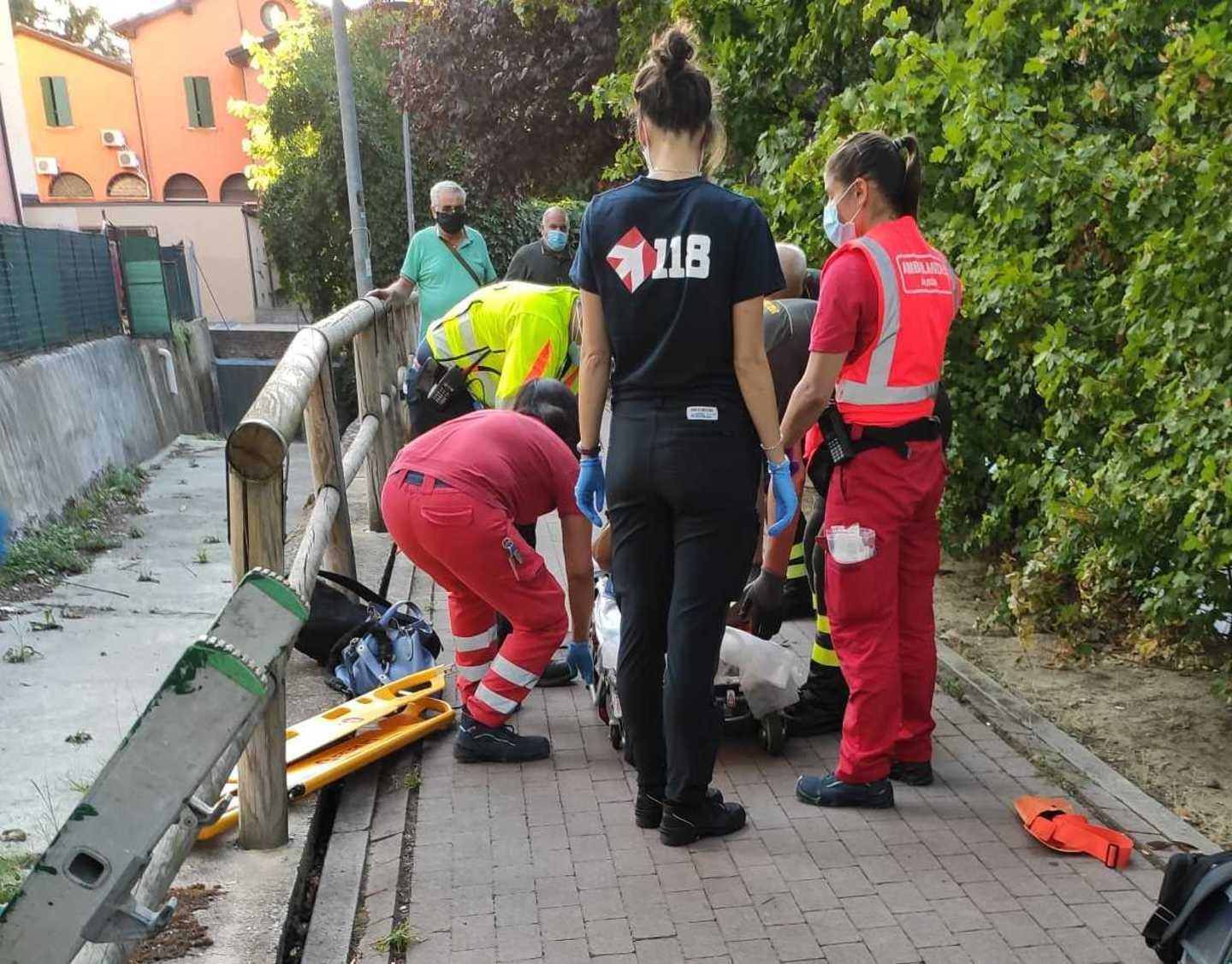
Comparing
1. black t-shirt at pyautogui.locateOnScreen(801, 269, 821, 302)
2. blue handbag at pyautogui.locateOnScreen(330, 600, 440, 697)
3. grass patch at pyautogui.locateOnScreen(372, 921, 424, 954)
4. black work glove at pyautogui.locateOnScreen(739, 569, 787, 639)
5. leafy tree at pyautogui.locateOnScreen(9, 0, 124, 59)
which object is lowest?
grass patch at pyautogui.locateOnScreen(372, 921, 424, 954)

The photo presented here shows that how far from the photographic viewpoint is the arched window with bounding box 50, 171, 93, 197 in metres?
36.7

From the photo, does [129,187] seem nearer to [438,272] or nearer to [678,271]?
[438,272]

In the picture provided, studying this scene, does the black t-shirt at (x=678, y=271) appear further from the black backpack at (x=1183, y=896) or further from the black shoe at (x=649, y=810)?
the black backpack at (x=1183, y=896)

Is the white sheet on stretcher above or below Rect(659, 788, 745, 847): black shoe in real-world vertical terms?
above

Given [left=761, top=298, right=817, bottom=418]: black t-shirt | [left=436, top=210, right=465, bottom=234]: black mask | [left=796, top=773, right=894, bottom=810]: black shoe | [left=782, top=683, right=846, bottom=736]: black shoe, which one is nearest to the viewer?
[left=796, top=773, right=894, bottom=810]: black shoe

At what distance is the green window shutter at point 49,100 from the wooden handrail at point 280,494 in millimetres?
36824

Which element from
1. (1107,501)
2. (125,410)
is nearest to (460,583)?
(1107,501)

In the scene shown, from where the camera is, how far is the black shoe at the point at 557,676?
4168 millimetres

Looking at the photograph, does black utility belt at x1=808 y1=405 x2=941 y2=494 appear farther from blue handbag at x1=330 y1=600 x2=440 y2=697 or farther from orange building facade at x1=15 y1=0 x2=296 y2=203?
orange building facade at x1=15 y1=0 x2=296 y2=203

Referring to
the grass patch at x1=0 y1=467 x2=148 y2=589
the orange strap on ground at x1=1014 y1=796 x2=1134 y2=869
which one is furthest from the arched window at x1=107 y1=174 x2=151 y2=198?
the orange strap on ground at x1=1014 y1=796 x2=1134 y2=869

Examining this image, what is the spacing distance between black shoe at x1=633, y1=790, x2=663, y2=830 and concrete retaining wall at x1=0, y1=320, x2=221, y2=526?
525 cm

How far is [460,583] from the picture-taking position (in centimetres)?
360

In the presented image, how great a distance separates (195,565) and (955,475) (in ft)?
15.7

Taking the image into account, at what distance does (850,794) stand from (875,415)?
1115 mm
